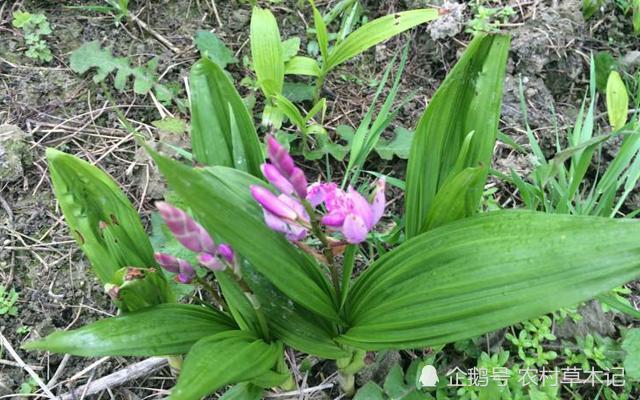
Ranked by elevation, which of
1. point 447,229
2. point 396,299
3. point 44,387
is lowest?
point 44,387

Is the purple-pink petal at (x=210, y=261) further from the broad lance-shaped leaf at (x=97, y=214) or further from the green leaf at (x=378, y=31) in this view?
the green leaf at (x=378, y=31)

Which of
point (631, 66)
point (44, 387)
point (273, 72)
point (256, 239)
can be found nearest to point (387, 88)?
point (273, 72)

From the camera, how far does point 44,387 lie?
5.21ft

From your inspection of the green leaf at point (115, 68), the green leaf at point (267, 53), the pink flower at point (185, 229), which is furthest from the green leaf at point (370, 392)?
the green leaf at point (115, 68)

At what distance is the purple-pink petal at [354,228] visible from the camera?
106 centimetres

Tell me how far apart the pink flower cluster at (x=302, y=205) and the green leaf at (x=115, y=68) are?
1.20m

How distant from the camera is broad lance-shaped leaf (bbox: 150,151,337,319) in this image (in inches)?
38.1

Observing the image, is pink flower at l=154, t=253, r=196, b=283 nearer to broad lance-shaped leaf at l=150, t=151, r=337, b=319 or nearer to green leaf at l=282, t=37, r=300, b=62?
broad lance-shaped leaf at l=150, t=151, r=337, b=319

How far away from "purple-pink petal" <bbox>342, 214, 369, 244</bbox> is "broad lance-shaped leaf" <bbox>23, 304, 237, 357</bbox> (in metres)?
0.45

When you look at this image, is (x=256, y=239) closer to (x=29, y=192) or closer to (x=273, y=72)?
(x=273, y=72)

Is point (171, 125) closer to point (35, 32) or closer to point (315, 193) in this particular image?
point (35, 32)

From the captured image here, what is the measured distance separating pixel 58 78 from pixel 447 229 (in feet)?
5.55

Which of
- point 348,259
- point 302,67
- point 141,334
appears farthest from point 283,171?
point 302,67

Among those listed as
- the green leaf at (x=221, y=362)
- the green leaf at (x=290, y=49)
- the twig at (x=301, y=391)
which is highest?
the green leaf at (x=290, y=49)
